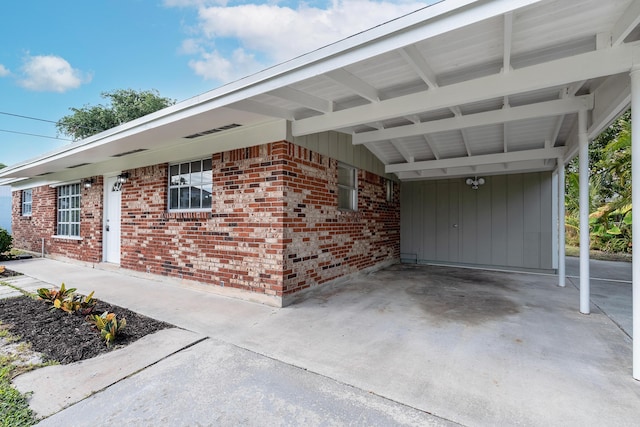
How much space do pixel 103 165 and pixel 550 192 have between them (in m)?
11.2

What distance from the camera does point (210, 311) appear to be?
4.22 m

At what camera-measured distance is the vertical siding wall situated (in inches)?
301

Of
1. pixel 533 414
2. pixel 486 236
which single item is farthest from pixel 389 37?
pixel 486 236

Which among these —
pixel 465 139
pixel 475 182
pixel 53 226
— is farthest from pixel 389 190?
pixel 53 226

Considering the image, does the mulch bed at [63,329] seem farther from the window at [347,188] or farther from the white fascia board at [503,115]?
the white fascia board at [503,115]

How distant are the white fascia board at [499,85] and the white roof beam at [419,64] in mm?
175

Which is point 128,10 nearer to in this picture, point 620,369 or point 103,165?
point 103,165

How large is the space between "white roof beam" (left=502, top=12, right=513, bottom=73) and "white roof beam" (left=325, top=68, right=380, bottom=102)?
4.67 feet

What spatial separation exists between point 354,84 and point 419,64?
2.48 ft

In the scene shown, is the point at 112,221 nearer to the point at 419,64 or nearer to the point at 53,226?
Answer: the point at 53,226

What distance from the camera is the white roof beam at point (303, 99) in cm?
360

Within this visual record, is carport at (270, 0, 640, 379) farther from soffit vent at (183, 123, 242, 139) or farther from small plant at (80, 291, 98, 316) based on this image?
small plant at (80, 291, 98, 316)

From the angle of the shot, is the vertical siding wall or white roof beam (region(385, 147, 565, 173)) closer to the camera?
white roof beam (region(385, 147, 565, 173))

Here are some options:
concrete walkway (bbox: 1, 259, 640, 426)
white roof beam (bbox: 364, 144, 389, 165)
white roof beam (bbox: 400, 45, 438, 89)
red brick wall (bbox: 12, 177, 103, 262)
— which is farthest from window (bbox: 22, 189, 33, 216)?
white roof beam (bbox: 400, 45, 438, 89)
